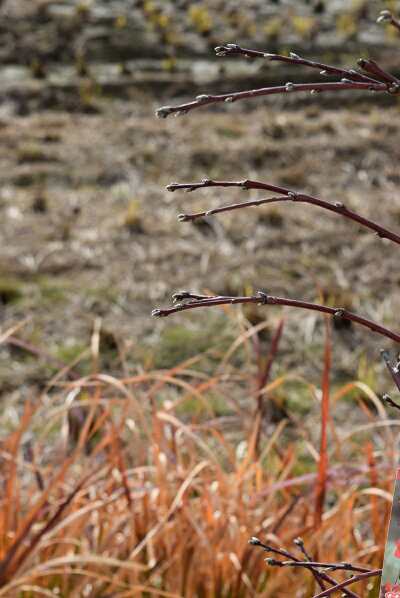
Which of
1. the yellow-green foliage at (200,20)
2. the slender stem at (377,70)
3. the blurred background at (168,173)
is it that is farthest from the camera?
the yellow-green foliage at (200,20)

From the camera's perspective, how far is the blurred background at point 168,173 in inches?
151

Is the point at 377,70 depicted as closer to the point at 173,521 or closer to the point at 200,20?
the point at 173,521

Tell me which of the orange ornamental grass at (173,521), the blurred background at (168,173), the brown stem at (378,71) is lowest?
the blurred background at (168,173)

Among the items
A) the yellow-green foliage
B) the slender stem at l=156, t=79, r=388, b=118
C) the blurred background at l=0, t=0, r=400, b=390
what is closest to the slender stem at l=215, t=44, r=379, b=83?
the slender stem at l=156, t=79, r=388, b=118

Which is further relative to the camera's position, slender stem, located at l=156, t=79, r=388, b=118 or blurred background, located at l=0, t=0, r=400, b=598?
blurred background, located at l=0, t=0, r=400, b=598

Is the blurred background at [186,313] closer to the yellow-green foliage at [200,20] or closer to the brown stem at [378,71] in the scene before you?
the yellow-green foliage at [200,20]

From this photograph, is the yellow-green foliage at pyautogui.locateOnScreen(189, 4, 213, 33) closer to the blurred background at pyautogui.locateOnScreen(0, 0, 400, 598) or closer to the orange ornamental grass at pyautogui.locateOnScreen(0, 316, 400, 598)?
the blurred background at pyautogui.locateOnScreen(0, 0, 400, 598)

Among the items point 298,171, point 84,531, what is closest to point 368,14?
point 298,171

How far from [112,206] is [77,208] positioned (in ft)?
0.67

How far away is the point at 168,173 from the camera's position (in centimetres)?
564

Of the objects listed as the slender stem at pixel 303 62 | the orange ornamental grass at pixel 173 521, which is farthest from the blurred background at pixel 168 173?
the slender stem at pixel 303 62

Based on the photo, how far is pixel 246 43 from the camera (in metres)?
8.23

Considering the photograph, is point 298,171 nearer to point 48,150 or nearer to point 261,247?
point 261,247

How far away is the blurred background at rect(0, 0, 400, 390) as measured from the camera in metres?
3.85
